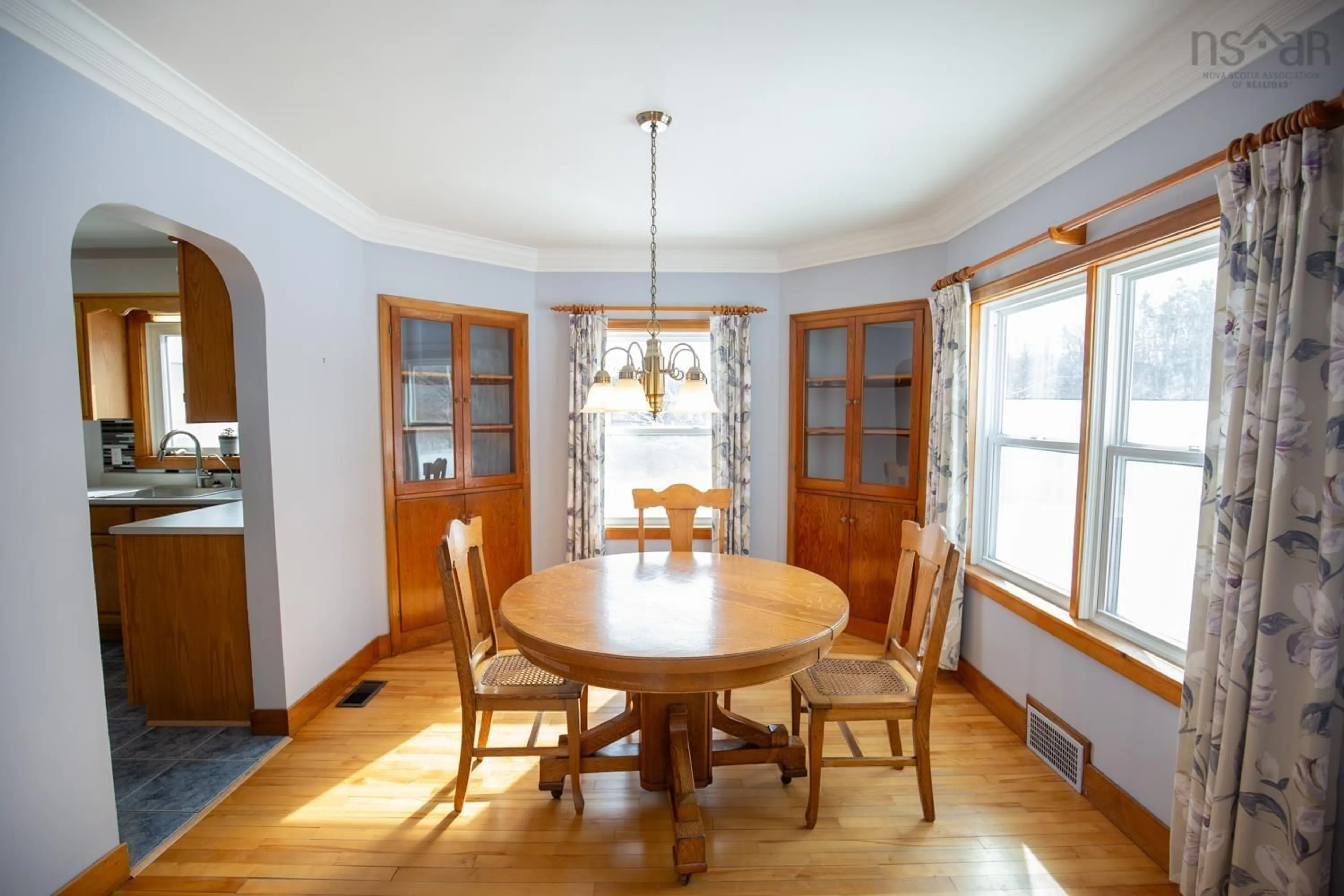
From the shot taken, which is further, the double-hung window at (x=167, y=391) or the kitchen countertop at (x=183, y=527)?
the double-hung window at (x=167, y=391)

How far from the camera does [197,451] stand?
406 centimetres

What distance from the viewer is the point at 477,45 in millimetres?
1771

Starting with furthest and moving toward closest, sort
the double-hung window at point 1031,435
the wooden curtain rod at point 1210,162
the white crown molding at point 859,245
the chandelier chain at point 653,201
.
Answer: the white crown molding at point 859,245, the double-hung window at point 1031,435, the chandelier chain at point 653,201, the wooden curtain rod at point 1210,162

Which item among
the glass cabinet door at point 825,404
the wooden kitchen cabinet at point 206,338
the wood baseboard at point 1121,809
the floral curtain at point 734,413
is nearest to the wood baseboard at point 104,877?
the wooden kitchen cabinet at point 206,338

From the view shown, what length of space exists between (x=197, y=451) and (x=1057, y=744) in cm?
537

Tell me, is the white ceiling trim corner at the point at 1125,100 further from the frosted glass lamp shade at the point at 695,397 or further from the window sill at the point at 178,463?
the window sill at the point at 178,463

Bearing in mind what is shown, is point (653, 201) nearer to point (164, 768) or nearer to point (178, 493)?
point (164, 768)

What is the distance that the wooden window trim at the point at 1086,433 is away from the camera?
1803 millimetres

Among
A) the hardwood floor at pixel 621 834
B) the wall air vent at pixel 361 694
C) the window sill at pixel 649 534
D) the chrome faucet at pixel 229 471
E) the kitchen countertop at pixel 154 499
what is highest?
the chrome faucet at pixel 229 471

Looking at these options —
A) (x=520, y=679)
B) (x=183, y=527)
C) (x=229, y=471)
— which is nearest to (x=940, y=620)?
(x=520, y=679)

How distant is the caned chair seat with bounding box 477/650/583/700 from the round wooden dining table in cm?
29

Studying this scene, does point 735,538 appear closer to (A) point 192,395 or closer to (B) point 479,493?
(B) point 479,493

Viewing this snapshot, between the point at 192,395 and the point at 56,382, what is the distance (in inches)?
47.3

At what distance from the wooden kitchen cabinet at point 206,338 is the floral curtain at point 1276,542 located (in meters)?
3.73
